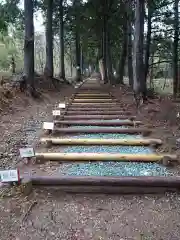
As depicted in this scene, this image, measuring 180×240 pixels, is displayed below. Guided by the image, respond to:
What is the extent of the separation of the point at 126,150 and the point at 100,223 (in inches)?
87.7

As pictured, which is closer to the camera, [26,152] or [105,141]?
[26,152]

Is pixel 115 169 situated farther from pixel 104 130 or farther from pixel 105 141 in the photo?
pixel 104 130

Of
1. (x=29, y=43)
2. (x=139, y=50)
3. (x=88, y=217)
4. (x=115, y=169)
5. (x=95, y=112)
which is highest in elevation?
(x=29, y=43)

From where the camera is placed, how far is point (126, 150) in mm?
5082

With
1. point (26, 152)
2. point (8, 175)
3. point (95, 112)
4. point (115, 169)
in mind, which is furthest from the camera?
point (95, 112)

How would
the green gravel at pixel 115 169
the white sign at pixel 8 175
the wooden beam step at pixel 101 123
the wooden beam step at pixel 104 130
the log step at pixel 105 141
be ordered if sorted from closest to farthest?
the white sign at pixel 8 175, the green gravel at pixel 115 169, the log step at pixel 105 141, the wooden beam step at pixel 104 130, the wooden beam step at pixel 101 123

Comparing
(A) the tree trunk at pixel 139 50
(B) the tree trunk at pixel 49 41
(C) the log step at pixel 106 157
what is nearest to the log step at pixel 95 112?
(A) the tree trunk at pixel 139 50

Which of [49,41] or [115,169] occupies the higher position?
[49,41]

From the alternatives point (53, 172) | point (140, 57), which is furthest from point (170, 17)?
point (53, 172)

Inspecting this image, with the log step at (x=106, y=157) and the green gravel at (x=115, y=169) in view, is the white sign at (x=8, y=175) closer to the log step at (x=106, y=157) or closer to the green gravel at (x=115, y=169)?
the green gravel at (x=115, y=169)

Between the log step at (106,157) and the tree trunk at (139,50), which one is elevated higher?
the tree trunk at (139,50)

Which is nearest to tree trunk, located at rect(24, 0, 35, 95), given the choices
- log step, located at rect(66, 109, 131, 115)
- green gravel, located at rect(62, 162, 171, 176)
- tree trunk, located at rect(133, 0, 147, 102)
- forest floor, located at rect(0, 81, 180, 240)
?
log step, located at rect(66, 109, 131, 115)

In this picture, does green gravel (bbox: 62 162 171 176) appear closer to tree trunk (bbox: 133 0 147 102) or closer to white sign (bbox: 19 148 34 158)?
white sign (bbox: 19 148 34 158)

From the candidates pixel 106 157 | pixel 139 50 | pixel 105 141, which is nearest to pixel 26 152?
A: pixel 106 157
